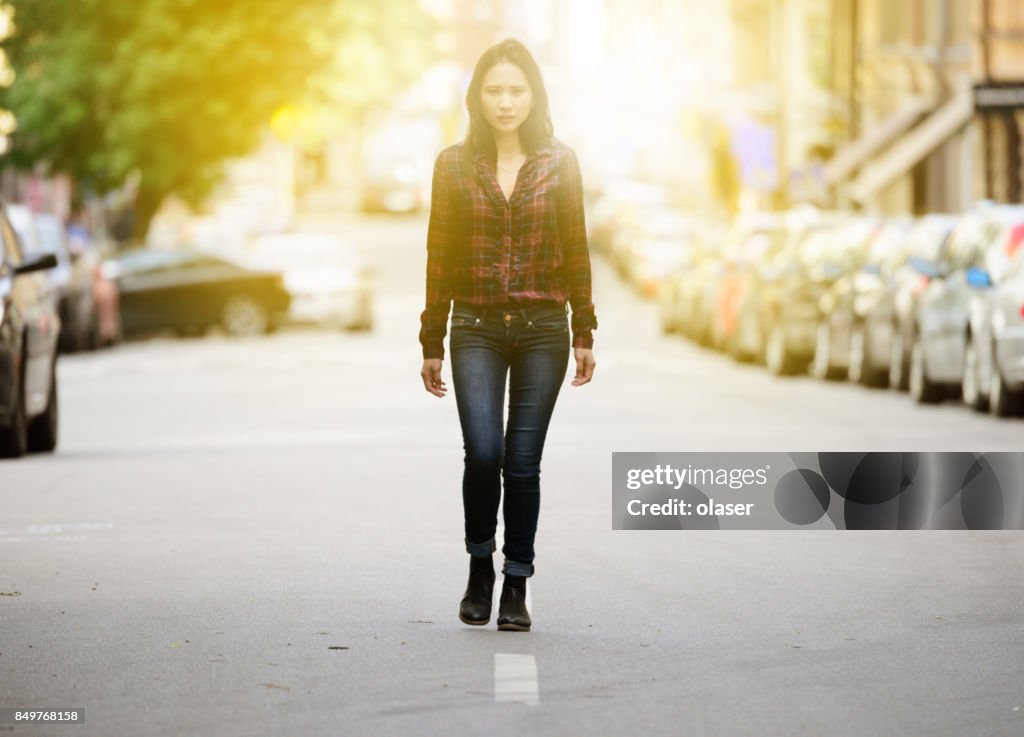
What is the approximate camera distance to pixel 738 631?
8.27 meters

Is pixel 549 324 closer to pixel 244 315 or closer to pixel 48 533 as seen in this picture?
pixel 48 533

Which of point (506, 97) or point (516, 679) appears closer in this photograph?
point (516, 679)

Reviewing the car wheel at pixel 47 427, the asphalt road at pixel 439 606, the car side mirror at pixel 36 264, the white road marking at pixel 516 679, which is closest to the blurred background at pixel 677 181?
the car wheel at pixel 47 427

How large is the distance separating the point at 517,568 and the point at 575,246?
1061 mm

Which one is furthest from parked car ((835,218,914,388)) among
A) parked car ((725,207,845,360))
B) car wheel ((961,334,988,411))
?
car wheel ((961,334,988,411))

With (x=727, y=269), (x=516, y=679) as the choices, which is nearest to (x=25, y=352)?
(x=516, y=679)

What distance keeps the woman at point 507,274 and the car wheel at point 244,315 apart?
30.1 m

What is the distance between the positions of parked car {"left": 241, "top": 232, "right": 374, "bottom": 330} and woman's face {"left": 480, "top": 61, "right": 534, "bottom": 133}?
3033cm

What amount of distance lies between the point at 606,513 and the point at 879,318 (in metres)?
11.8

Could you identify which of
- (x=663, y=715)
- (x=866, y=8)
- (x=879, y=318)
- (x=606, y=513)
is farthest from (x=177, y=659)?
(x=866, y=8)

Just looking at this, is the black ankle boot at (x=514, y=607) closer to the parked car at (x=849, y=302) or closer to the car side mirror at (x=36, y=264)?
the car side mirror at (x=36, y=264)

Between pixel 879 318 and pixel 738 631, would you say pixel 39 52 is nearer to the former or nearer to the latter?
pixel 879 318

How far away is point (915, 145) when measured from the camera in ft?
155

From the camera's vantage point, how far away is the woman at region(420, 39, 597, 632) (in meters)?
8.16
